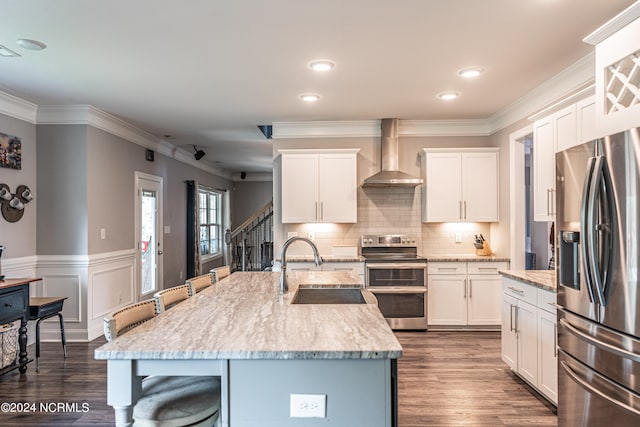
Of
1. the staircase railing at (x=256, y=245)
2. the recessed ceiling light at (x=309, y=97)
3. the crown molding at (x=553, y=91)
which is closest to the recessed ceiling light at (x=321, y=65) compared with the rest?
the recessed ceiling light at (x=309, y=97)

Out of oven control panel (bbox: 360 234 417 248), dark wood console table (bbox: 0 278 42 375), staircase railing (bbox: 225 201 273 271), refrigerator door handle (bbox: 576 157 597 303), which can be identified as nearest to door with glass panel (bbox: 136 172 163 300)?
staircase railing (bbox: 225 201 273 271)

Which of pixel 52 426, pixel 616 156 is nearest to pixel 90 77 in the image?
pixel 52 426

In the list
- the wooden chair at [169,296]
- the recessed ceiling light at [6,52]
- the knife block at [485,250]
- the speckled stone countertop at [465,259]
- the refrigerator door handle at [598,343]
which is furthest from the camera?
the knife block at [485,250]

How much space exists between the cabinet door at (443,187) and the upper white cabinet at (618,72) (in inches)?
113

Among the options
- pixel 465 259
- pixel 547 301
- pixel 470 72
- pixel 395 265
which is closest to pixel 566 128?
pixel 470 72

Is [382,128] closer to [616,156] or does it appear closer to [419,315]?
[419,315]

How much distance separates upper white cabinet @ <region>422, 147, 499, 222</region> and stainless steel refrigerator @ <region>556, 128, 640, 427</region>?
2.81 metres

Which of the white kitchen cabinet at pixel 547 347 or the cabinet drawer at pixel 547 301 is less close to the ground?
the cabinet drawer at pixel 547 301

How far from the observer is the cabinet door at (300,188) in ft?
17.2

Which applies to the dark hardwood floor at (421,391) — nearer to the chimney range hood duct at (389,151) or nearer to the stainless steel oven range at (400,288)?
the stainless steel oven range at (400,288)

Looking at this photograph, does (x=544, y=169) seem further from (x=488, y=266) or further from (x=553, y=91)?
(x=488, y=266)

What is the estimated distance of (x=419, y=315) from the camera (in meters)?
4.98

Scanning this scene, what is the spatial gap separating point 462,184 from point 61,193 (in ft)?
16.0

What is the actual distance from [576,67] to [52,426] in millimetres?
4864
